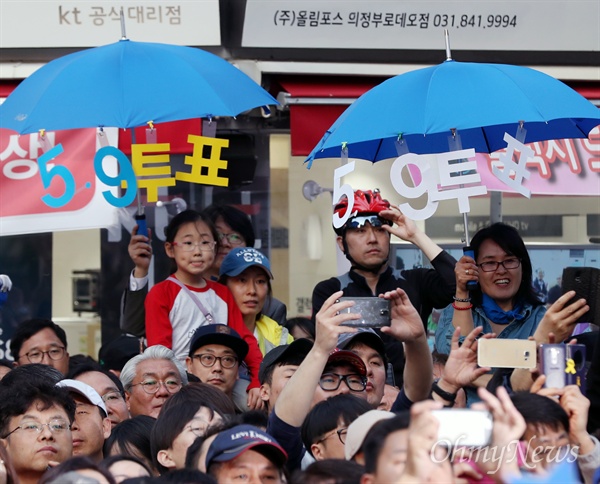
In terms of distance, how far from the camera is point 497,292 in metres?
5.70

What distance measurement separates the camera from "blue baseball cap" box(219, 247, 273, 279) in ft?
21.7

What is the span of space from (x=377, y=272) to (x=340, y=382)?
108cm

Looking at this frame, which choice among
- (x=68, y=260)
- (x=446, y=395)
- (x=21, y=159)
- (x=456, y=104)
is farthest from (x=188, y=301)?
(x=446, y=395)

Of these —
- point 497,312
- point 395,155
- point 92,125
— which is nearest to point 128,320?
point 92,125

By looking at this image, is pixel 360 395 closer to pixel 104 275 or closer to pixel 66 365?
pixel 66 365

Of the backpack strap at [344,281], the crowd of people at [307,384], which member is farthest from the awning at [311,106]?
the backpack strap at [344,281]

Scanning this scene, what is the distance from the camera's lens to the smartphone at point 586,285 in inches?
201

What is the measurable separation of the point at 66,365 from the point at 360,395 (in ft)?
7.52

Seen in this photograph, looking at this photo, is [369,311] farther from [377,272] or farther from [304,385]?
[377,272]

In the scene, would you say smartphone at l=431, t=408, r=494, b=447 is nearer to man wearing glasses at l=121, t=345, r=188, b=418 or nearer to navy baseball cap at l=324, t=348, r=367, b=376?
navy baseball cap at l=324, t=348, r=367, b=376

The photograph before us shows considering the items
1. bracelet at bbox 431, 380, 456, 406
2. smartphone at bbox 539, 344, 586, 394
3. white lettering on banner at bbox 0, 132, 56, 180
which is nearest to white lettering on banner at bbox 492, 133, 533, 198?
bracelet at bbox 431, 380, 456, 406

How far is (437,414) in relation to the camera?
3.07 metres

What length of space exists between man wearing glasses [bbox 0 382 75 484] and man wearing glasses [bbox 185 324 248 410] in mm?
948

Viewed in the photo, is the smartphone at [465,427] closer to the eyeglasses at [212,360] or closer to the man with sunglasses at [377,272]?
the man with sunglasses at [377,272]
